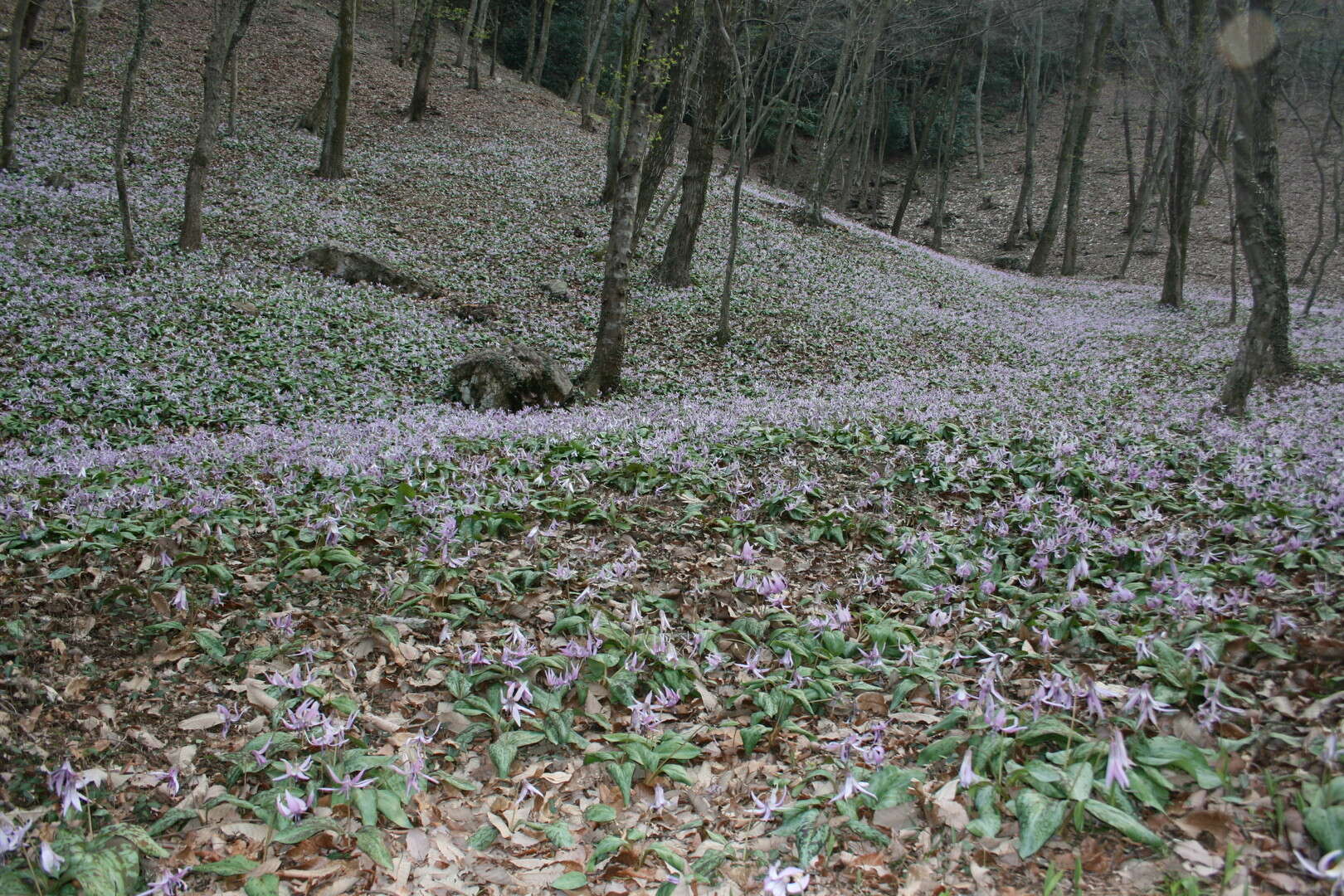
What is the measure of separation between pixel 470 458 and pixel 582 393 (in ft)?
13.7

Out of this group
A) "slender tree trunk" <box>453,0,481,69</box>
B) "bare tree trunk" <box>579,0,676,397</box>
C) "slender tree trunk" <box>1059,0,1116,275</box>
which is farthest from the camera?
"slender tree trunk" <box>453,0,481,69</box>

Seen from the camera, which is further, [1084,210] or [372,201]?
[1084,210]

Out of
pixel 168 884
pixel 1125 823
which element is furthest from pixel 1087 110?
pixel 168 884

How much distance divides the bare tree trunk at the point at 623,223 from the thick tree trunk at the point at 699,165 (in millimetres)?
5274

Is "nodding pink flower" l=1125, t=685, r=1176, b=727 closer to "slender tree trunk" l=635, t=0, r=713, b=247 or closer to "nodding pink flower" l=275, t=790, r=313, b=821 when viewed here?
"nodding pink flower" l=275, t=790, r=313, b=821

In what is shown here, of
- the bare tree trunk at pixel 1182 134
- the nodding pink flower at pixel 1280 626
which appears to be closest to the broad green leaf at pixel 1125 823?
the nodding pink flower at pixel 1280 626

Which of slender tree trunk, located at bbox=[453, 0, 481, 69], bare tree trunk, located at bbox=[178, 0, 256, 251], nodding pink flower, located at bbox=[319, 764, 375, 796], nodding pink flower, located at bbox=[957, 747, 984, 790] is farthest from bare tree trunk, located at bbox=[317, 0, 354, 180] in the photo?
nodding pink flower, located at bbox=[957, 747, 984, 790]

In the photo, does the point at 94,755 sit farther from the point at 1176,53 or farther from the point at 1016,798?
the point at 1176,53

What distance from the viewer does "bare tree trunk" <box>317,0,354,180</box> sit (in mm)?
18500

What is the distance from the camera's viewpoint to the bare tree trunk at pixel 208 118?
12.9m

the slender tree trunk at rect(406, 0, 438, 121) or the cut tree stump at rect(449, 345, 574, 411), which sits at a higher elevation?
the slender tree trunk at rect(406, 0, 438, 121)

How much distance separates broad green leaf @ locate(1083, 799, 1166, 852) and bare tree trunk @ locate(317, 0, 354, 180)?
21.6 meters

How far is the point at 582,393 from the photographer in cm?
1089

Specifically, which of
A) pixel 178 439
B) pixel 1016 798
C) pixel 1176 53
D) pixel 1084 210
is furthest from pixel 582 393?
pixel 1084 210
